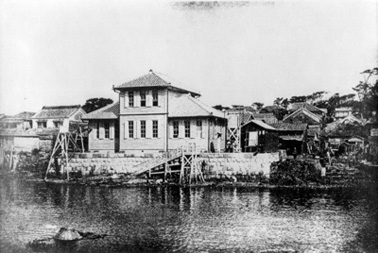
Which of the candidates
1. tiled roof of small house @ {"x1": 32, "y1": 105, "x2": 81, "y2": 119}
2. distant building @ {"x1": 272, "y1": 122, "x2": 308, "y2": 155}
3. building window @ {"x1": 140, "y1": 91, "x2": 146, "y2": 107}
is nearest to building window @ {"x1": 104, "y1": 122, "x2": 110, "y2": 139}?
building window @ {"x1": 140, "y1": 91, "x2": 146, "y2": 107}

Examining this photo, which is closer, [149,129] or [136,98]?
[149,129]

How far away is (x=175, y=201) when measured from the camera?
2773 centimetres

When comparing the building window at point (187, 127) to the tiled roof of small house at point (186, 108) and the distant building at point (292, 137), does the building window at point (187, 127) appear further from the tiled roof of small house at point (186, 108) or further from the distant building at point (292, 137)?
the distant building at point (292, 137)

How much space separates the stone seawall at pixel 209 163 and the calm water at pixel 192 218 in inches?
147

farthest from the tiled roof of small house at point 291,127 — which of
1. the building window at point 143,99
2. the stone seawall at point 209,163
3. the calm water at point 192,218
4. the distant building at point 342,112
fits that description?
the distant building at point 342,112

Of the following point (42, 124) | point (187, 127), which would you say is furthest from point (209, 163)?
point (42, 124)

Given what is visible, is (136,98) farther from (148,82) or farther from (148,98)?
(148,82)

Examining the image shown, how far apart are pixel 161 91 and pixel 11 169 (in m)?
17.3

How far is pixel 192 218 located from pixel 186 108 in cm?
1934

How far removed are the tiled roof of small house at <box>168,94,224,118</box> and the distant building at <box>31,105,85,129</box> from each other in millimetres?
25807

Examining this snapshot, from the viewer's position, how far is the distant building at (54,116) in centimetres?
6225

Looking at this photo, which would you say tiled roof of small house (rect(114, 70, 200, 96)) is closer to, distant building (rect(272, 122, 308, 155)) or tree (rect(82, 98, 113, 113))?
distant building (rect(272, 122, 308, 155))

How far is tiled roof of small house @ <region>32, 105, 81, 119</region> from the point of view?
Answer: 6256cm

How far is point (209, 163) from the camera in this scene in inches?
1455
